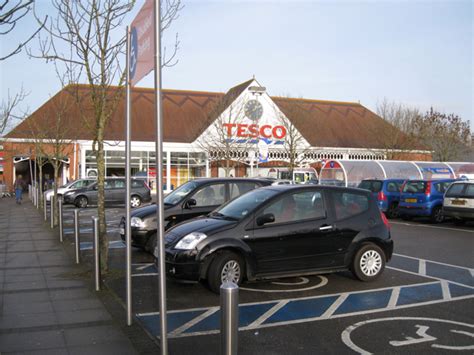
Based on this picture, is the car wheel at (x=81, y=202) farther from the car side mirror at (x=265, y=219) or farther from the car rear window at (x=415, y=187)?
the car side mirror at (x=265, y=219)

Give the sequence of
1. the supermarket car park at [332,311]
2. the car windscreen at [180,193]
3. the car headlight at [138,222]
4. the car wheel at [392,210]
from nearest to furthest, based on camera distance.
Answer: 1. the supermarket car park at [332,311]
2. the car headlight at [138,222]
3. the car windscreen at [180,193]
4. the car wheel at [392,210]

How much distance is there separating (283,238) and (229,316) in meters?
4.17

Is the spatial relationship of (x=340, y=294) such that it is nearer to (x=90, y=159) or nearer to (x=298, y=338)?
(x=298, y=338)

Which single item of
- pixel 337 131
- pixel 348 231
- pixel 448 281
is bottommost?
pixel 448 281

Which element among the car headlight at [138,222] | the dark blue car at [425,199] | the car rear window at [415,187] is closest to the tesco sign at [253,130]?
the car rear window at [415,187]

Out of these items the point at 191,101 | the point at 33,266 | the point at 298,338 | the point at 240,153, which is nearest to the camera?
the point at 298,338

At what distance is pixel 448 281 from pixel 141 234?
19.1 ft

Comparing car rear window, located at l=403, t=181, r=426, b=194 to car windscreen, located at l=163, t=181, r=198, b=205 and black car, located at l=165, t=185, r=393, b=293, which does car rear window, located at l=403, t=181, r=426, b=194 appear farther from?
black car, located at l=165, t=185, r=393, b=293

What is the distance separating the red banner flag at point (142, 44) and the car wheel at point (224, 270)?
2922 mm

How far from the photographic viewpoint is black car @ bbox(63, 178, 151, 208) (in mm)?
25469

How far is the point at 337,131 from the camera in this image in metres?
48.4

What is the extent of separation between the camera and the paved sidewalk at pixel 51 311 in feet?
16.3

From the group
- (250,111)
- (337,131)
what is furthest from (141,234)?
(337,131)

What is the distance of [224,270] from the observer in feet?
23.3
